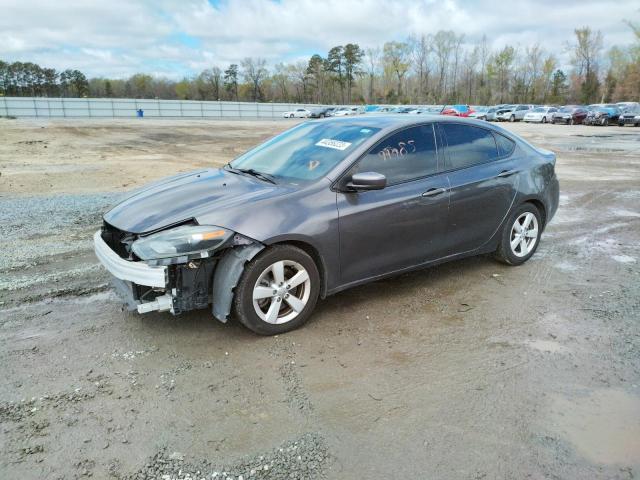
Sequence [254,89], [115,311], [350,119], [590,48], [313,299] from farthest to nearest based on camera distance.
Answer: [254,89], [590,48], [350,119], [115,311], [313,299]

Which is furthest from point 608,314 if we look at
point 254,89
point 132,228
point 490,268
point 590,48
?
point 254,89

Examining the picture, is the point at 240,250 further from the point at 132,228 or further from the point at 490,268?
the point at 490,268

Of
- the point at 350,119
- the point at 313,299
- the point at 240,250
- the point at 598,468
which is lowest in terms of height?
the point at 598,468

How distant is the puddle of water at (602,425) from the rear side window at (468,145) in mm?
2376

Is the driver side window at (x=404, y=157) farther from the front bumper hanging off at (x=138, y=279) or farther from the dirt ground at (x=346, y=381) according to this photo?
the front bumper hanging off at (x=138, y=279)

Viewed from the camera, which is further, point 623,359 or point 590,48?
point 590,48

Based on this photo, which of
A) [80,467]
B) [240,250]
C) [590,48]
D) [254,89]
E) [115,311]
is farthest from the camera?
[254,89]

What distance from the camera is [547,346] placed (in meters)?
3.83

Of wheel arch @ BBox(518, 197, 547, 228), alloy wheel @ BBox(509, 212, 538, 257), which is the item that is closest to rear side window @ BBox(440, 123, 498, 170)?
wheel arch @ BBox(518, 197, 547, 228)

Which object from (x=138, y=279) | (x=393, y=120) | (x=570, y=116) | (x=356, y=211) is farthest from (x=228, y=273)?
(x=570, y=116)

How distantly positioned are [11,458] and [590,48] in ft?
356

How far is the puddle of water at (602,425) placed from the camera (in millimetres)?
2701

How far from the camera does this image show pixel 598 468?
2594mm

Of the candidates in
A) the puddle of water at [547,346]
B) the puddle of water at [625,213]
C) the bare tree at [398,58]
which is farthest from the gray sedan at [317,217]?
the bare tree at [398,58]
